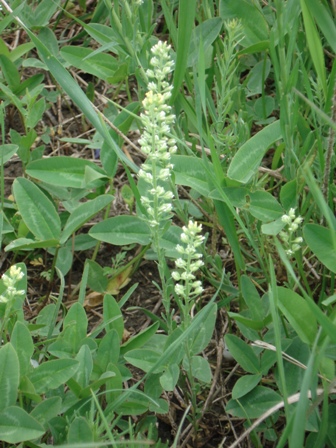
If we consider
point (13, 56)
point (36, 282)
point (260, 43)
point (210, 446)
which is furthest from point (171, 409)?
point (13, 56)

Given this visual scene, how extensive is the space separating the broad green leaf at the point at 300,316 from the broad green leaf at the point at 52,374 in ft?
1.59

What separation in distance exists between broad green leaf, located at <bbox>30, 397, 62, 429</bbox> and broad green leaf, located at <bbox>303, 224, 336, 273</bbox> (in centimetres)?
69

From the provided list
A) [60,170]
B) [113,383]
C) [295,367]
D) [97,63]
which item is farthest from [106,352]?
[97,63]

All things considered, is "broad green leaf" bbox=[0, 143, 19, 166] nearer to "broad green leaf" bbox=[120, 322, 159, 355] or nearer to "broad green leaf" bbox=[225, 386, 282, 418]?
"broad green leaf" bbox=[120, 322, 159, 355]

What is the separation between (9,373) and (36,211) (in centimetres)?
59

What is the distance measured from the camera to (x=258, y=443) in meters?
1.66

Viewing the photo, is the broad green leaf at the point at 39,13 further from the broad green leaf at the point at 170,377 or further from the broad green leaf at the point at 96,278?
the broad green leaf at the point at 170,377

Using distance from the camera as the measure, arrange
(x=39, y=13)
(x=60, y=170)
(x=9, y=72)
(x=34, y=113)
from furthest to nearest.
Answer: (x=39, y=13) → (x=9, y=72) → (x=34, y=113) → (x=60, y=170)

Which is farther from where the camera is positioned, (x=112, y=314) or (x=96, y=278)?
(x=96, y=278)

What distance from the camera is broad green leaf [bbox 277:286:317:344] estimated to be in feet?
5.04

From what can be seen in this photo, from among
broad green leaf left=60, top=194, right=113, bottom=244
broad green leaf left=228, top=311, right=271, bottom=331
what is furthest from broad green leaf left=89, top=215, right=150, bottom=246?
broad green leaf left=228, top=311, right=271, bottom=331

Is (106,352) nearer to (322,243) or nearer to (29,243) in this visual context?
(29,243)

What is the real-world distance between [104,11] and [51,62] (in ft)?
3.26

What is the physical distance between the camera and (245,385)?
167 cm
